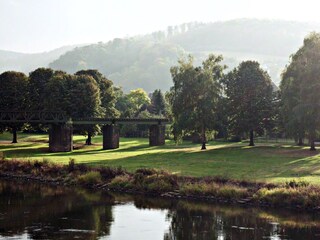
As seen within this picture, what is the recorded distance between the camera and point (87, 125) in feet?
322

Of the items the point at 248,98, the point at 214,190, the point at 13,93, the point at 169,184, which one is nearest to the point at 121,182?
the point at 169,184

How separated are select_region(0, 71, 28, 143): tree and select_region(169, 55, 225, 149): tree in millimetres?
31575

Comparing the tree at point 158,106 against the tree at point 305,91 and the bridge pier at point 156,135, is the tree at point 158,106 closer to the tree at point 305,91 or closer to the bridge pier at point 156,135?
the bridge pier at point 156,135

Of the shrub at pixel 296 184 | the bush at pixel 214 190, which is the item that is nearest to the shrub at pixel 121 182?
the bush at pixel 214 190

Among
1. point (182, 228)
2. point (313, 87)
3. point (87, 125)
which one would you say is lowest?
point (182, 228)

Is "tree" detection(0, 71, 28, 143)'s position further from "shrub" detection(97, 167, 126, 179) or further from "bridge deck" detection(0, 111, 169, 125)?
"shrub" detection(97, 167, 126, 179)

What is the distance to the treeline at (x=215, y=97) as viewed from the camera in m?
74.5

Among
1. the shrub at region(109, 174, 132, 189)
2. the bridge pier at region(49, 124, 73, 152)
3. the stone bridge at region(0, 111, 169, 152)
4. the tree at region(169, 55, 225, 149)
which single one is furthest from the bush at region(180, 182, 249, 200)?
the stone bridge at region(0, 111, 169, 152)

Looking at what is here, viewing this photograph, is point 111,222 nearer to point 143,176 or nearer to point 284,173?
point 143,176

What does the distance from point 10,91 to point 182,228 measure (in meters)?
69.9

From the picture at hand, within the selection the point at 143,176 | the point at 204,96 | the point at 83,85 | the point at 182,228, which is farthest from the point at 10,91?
the point at 182,228

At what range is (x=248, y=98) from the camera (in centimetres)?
8625

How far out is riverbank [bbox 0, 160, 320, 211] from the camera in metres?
42.2

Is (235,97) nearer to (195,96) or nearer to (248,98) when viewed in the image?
(248,98)
